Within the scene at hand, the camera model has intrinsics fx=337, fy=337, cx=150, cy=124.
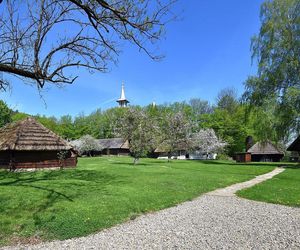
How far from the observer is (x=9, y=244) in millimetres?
7602

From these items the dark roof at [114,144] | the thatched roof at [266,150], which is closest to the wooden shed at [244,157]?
the thatched roof at [266,150]

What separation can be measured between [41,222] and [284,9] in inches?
1339

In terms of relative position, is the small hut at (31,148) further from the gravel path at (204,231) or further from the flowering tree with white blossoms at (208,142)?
the flowering tree with white blossoms at (208,142)

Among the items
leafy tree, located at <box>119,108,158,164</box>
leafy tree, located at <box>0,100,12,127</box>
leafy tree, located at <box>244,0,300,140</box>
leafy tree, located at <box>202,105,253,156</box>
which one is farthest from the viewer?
leafy tree, located at <box>0,100,12,127</box>

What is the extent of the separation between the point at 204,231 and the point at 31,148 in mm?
20190

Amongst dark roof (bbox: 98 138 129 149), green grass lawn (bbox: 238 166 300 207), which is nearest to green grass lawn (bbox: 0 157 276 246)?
green grass lawn (bbox: 238 166 300 207)

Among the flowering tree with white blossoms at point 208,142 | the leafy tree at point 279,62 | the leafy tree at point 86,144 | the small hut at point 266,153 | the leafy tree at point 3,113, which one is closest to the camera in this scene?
the leafy tree at point 279,62

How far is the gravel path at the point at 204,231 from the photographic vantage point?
7.32 metres

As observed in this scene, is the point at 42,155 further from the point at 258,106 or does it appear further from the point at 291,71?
the point at 291,71

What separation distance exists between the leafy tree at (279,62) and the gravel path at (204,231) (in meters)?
21.9

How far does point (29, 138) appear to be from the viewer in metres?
26.4

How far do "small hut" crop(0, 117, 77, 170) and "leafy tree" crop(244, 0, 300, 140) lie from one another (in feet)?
64.1

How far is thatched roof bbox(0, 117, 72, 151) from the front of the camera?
25438mm

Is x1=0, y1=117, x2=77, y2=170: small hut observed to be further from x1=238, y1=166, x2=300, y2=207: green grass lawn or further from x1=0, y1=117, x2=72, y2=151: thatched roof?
x1=238, y1=166, x2=300, y2=207: green grass lawn
